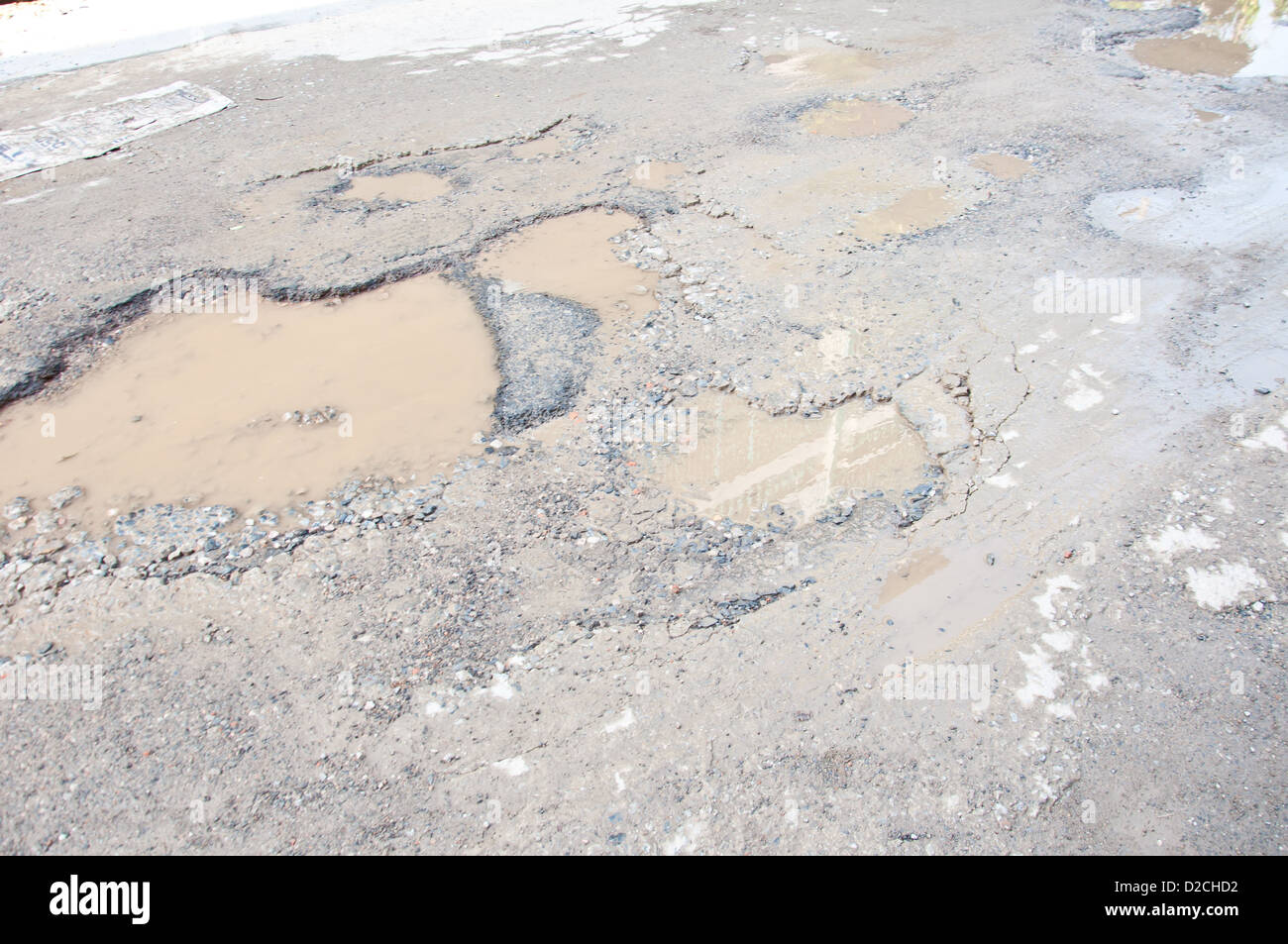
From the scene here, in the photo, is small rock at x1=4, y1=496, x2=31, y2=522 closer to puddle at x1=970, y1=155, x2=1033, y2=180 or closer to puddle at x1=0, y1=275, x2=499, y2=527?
puddle at x1=0, y1=275, x2=499, y2=527

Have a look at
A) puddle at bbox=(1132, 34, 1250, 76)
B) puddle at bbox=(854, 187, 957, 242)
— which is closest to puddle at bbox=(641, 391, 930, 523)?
puddle at bbox=(854, 187, 957, 242)

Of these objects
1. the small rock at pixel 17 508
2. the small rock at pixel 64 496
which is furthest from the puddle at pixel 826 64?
the small rock at pixel 17 508

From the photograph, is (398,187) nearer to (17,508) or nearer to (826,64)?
(17,508)

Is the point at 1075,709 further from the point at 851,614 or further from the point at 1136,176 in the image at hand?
the point at 1136,176

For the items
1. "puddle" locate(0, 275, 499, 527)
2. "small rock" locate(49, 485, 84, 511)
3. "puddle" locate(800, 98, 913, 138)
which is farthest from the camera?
"puddle" locate(800, 98, 913, 138)

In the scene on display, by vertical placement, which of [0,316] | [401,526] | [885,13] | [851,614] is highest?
[885,13]
